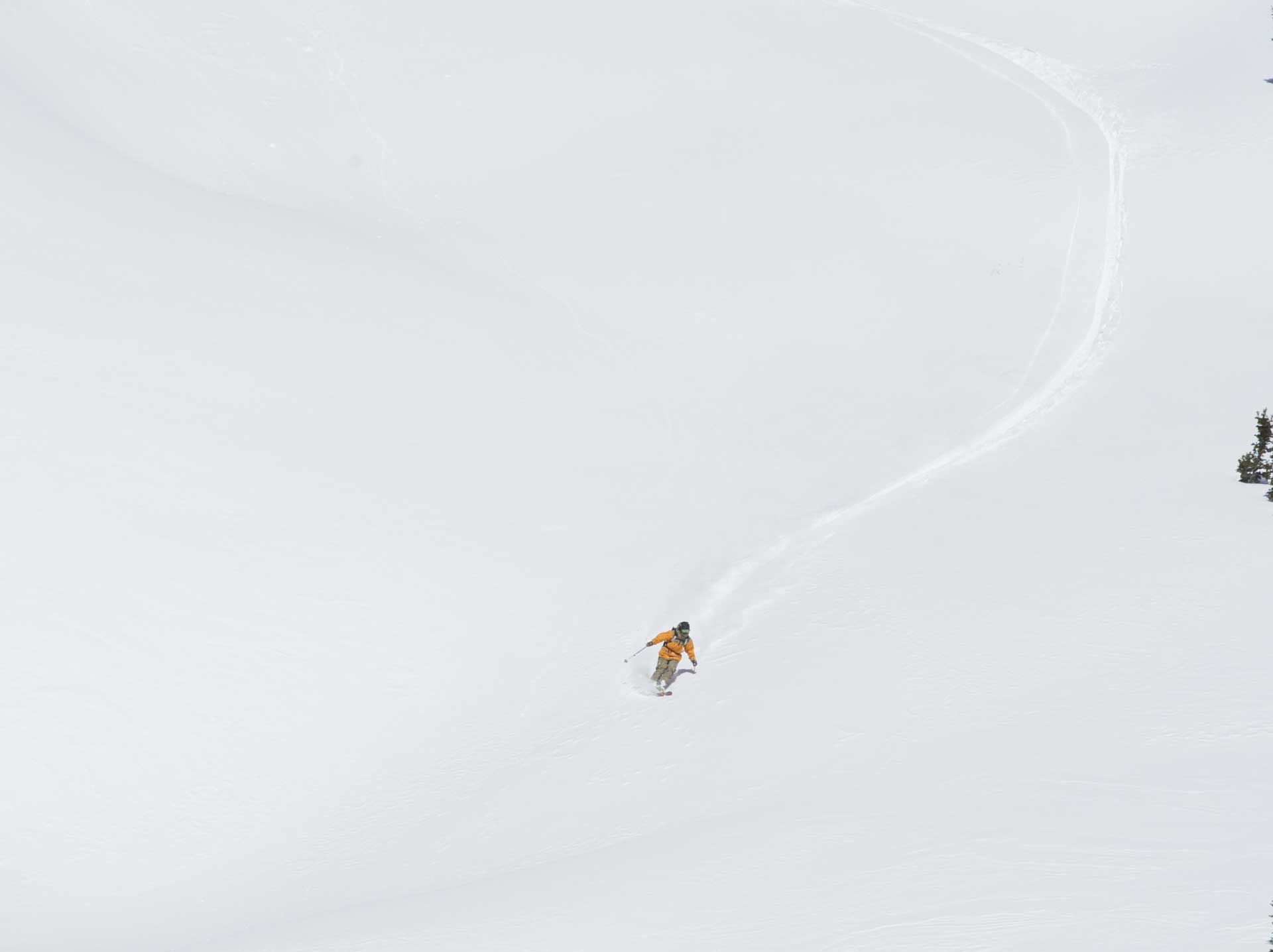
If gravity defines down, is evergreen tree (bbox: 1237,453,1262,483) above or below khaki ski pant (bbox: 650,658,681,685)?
above

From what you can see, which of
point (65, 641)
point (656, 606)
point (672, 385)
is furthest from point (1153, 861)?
point (672, 385)

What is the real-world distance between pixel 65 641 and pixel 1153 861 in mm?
13841

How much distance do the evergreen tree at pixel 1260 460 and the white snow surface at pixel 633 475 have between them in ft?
1.46

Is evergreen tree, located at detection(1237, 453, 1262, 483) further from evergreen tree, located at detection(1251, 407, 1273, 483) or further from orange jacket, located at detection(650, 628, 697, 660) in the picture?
orange jacket, located at detection(650, 628, 697, 660)

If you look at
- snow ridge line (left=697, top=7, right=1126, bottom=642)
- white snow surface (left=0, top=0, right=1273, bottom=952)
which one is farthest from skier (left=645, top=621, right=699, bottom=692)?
snow ridge line (left=697, top=7, right=1126, bottom=642)

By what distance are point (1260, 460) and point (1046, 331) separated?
718 centimetres

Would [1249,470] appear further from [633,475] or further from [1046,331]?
[633,475]

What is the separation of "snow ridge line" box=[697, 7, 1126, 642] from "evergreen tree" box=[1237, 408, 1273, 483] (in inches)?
165

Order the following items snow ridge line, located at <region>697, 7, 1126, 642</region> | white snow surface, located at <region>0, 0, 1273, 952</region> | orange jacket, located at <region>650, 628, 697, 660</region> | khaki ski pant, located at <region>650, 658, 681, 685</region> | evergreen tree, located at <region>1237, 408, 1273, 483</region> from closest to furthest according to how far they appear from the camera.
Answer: white snow surface, located at <region>0, 0, 1273, 952</region> → khaki ski pant, located at <region>650, 658, 681, 685</region> → orange jacket, located at <region>650, 628, 697, 660</region> → evergreen tree, located at <region>1237, 408, 1273, 483</region> → snow ridge line, located at <region>697, 7, 1126, 642</region>

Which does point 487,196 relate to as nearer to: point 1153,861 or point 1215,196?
point 1215,196

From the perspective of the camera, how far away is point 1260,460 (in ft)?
66.7

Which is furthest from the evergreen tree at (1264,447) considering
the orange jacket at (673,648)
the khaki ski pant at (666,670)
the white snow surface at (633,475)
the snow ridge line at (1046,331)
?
the khaki ski pant at (666,670)

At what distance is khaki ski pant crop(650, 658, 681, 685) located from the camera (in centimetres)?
1678

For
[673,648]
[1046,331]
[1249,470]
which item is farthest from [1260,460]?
[673,648]
